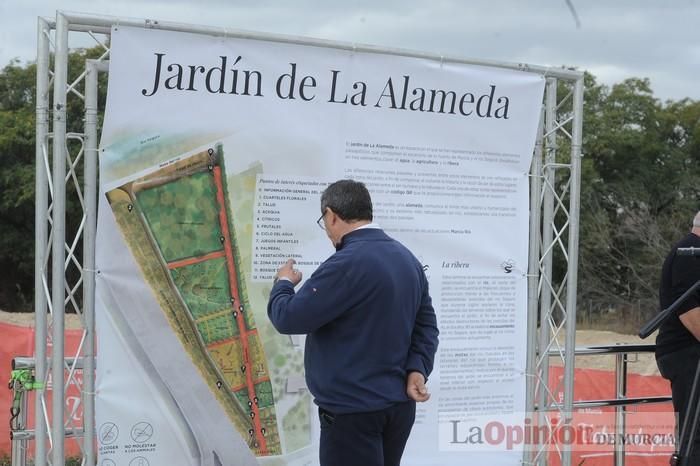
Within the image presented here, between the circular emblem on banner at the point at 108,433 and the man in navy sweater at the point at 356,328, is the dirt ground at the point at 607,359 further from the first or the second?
the man in navy sweater at the point at 356,328

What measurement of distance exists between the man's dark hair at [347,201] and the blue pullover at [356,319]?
8cm

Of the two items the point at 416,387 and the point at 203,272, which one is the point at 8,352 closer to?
the point at 203,272

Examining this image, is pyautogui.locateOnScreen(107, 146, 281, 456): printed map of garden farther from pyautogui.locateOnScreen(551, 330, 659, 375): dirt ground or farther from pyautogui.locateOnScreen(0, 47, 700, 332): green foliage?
pyautogui.locateOnScreen(0, 47, 700, 332): green foliage

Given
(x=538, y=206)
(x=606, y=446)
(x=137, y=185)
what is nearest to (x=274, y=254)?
(x=137, y=185)

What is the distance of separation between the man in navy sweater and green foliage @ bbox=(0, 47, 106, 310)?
19941mm

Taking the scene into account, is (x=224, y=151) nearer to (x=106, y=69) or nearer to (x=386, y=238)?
(x=106, y=69)

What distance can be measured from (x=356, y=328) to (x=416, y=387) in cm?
39

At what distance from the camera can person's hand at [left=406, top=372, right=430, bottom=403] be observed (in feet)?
12.4

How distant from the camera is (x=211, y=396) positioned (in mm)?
4711

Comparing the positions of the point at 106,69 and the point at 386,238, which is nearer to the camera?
the point at 386,238

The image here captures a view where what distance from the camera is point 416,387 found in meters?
3.78

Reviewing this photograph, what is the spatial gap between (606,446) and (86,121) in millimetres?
4712

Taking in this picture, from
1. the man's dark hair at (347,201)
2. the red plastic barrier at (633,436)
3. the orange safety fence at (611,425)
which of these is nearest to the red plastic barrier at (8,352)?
the orange safety fence at (611,425)

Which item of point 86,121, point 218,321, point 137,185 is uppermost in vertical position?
point 86,121
